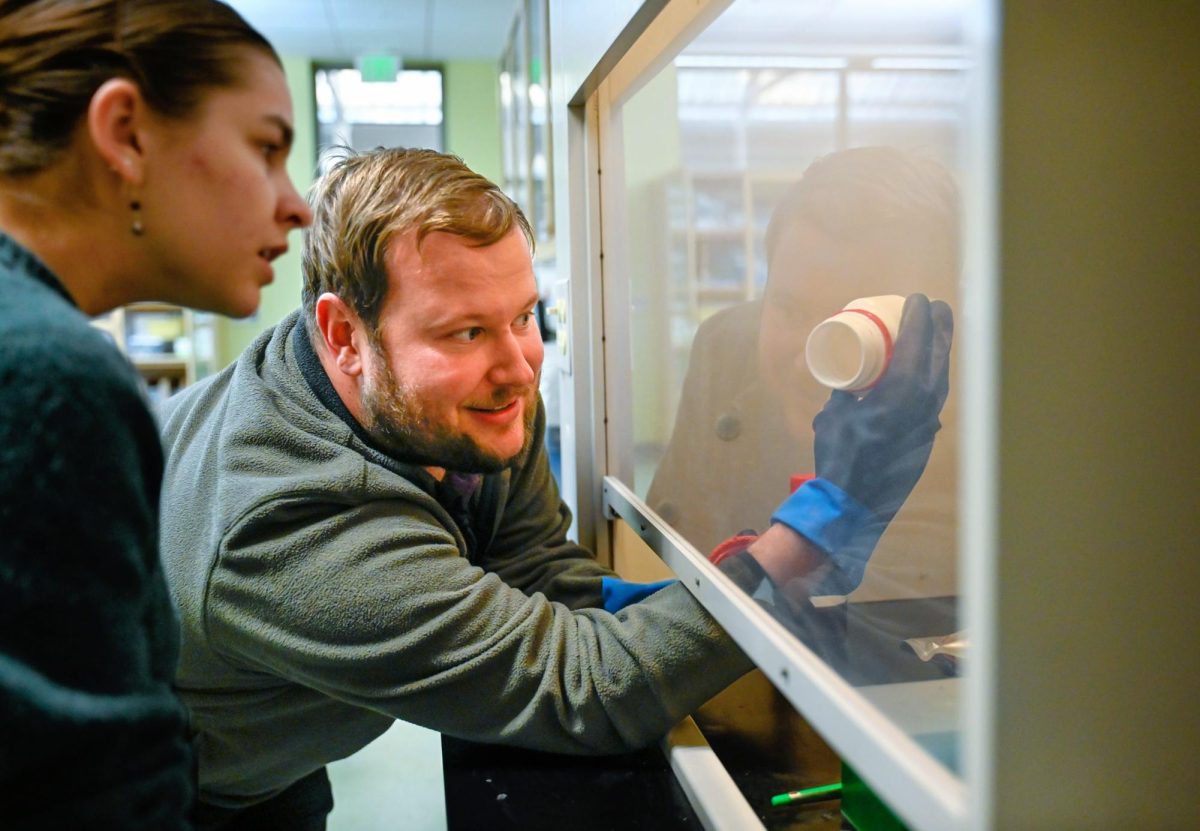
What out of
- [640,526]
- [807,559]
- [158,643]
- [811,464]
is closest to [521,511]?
[640,526]

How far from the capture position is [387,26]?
536 centimetres

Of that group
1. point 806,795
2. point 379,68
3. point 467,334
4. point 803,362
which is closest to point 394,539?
point 467,334

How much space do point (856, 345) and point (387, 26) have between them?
5.15 m

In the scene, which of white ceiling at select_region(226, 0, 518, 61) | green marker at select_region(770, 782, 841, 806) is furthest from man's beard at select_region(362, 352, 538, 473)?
white ceiling at select_region(226, 0, 518, 61)

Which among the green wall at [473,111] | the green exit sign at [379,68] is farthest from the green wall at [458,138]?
the green exit sign at [379,68]

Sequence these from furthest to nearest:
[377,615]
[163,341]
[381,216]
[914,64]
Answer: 1. [163,341]
2. [914,64]
3. [381,216]
4. [377,615]

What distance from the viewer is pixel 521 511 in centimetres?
127

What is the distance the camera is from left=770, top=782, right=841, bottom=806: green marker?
0.86 m

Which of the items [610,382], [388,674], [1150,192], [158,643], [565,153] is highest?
[565,153]

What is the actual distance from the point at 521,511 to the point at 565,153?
0.50m

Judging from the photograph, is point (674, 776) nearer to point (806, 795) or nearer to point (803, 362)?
point (806, 795)

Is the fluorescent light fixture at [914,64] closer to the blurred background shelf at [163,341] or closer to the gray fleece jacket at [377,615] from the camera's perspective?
the gray fleece jacket at [377,615]

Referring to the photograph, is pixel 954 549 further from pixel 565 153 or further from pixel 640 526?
pixel 565 153

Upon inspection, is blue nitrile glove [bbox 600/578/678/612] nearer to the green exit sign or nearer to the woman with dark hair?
the woman with dark hair
